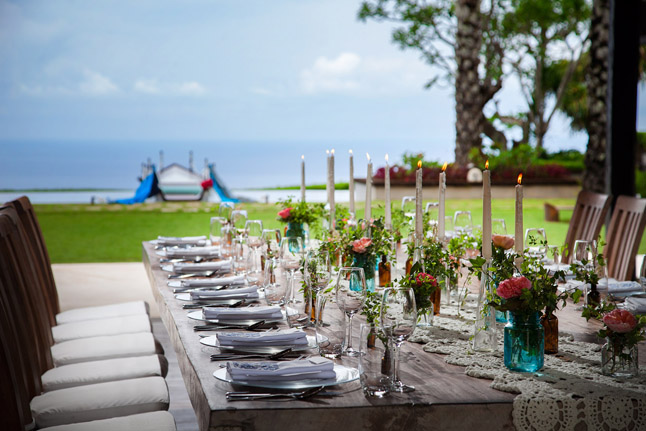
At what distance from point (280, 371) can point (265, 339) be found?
0.27m

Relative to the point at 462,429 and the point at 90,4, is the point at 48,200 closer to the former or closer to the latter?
the point at 90,4

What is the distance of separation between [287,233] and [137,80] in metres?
21.2

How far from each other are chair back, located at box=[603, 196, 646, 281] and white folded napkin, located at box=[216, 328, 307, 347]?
2098 mm

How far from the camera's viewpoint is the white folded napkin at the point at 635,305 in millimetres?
2252

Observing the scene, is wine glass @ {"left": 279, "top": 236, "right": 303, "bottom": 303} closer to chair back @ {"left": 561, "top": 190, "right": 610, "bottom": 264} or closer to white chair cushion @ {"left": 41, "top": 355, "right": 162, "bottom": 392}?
white chair cushion @ {"left": 41, "top": 355, "right": 162, "bottom": 392}

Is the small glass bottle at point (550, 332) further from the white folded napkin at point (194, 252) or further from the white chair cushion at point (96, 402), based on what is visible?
the white folded napkin at point (194, 252)

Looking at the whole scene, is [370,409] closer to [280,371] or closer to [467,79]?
[280,371]

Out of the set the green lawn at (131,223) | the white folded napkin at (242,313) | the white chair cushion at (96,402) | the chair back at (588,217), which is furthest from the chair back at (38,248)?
the green lawn at (131,223)

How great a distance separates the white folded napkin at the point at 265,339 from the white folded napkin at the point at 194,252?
1.66 m

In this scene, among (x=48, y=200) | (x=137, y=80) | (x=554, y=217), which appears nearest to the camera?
(x=554, y=217)

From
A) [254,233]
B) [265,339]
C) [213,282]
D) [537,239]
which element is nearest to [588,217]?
[537,239]

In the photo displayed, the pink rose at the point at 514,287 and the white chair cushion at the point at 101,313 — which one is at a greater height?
the pink rose at the point at 514,287

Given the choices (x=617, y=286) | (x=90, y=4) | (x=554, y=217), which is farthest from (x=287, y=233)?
(x=90, y=4)

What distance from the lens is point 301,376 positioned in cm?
154
